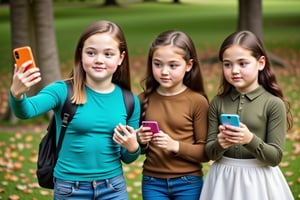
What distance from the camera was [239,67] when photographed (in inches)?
140

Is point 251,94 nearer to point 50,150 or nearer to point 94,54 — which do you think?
point 94,54

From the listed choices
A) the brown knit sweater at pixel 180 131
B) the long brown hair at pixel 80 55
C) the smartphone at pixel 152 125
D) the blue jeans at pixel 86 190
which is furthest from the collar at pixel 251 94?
the blue jeans at pixel 86 190

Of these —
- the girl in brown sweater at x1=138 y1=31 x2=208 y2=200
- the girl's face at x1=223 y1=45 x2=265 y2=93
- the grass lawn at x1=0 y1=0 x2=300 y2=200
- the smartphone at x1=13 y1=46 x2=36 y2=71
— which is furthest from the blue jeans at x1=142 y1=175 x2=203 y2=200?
the grass lawn at x1=0 y1=0 x2=300 y2=200

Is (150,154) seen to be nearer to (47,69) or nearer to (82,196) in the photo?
(82,196)

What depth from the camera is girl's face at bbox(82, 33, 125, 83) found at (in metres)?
3.44

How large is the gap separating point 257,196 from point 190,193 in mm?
466

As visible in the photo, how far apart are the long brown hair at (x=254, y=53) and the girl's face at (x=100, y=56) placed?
0.74 m

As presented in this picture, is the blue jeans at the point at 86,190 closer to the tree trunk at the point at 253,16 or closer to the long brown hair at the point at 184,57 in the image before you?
the long brown hair at the point at 184,57

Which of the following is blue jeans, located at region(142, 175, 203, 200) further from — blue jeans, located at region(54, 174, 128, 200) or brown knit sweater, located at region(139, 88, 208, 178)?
blue jeans, located at region(54, 174, 128, 200)

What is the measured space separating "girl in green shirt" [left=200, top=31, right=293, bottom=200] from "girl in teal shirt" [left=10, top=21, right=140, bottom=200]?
1.91 feet

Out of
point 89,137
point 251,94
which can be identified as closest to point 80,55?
point 89,137

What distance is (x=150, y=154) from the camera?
12.4ft

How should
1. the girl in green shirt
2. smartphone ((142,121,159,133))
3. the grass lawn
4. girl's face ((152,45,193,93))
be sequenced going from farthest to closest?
the grass lawn < girl's face ((152,45,193,93)) < the girl in green shirt < smartphone ((142,121,159,133))

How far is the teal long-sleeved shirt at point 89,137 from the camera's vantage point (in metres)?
3.44
